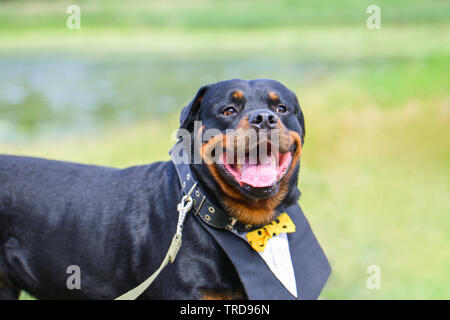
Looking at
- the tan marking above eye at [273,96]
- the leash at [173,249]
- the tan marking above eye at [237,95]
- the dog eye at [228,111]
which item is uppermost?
the tan marking above eye at [237,95]

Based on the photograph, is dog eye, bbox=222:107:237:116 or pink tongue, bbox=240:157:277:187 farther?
dog eye, bbox=222:107:237:116

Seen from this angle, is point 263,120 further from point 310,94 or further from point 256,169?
point 310,94

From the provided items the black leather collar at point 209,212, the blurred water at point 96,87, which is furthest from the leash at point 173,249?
the blurred water at point 96,87

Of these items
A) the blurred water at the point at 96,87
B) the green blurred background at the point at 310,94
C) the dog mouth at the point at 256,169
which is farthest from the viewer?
the blurred water at the point at 96,87

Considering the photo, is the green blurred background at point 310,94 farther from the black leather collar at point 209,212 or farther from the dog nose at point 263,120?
the dog nose at point 263,120

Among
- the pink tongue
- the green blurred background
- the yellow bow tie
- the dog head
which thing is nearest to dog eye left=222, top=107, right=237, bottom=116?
the dog head

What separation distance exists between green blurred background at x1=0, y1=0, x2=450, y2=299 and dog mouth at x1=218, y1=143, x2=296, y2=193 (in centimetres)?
159

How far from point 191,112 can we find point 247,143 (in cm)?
39

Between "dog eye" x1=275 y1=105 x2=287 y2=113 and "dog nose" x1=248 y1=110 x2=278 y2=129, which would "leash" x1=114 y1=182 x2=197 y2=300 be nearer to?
"dog nose" x1=248 y1=110 x2=278 y2=129

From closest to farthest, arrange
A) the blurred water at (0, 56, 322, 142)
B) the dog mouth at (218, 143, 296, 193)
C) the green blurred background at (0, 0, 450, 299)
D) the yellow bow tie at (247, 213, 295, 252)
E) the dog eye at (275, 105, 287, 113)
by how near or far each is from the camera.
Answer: the dog mouth at (218, 143, 296, 193) → the yellow bow tie at (247, 213, 295, 252) → the dog eye at (275, 105, 287, 113) → the green blurred background at (0, 0, 450, 299) → the blurred water at (0, 56, 322, 142)

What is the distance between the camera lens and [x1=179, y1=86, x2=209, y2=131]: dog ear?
8.11ft

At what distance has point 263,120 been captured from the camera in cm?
228

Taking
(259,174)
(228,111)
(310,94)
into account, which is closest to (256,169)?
(259,174)

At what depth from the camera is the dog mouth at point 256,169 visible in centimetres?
226
